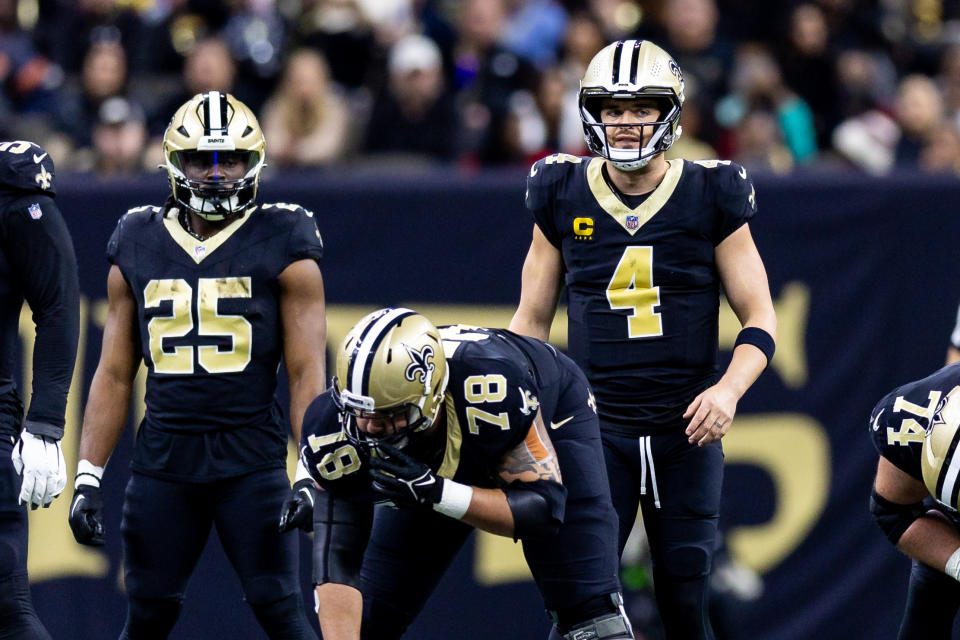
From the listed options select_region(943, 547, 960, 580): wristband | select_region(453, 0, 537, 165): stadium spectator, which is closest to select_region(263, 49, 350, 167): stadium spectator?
select_region(453, 0, 537, 165): stadium spectator

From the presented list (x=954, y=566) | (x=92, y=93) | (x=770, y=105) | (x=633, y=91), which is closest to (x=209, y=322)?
(x=633, y=91)

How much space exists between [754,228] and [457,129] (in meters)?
2.08

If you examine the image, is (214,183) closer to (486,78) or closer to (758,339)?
(758,339)

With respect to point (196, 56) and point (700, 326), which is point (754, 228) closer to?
point (700, 326)

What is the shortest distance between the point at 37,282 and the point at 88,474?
2.70ft

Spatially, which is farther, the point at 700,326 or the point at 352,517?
the point at 700,326

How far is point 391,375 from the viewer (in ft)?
13.7

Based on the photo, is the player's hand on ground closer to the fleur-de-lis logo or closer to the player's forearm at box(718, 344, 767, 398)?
the player's forearm at box(718, 344, 767, 398)

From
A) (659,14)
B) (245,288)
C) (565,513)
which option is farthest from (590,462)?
(659,14)

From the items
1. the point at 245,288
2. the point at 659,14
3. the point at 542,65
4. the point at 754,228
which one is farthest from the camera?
the point at 659,14

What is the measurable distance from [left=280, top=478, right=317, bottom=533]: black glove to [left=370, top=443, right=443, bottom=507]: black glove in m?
0.82

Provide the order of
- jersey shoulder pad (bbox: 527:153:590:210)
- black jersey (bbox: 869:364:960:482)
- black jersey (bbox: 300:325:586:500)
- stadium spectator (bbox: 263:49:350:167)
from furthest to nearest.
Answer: stadium spectator (bbox: 263:49:350:167)
jersey shoulder pad (bbox: 527:153:590:210)
black jersey (bbox: 869:364:960:482)
black jersey (bbox: 300:325:586:500)

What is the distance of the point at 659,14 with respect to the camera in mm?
10445

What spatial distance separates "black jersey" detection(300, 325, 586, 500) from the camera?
172 inches
